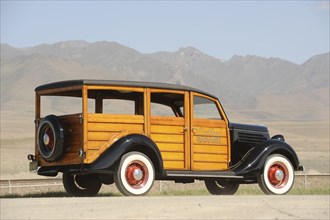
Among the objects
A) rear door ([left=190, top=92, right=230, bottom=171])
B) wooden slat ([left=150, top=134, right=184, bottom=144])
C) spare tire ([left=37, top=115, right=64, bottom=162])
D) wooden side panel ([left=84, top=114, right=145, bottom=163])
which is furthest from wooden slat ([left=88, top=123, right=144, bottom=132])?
rear door ([left=190, top=92, right=230, bottom=171])

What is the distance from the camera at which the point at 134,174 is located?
39.9 feet

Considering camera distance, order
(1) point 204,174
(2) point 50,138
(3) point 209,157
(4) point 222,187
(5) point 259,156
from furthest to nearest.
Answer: (4) point 222,187 → (5) point 259,156 → (3) point 209,157 → (1) point 204,174 → (2) point 50,138

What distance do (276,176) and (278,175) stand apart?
55 mm

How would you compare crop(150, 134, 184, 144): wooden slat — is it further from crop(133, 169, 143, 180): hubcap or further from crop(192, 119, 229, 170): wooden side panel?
crop(133, 169, 143, 180): hubcap

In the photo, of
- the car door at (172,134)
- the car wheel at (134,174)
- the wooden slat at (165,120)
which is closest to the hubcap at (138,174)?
the car wheel at (134,174)

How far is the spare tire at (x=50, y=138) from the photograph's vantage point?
40.3 feet

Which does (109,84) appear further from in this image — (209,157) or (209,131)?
(209,157)

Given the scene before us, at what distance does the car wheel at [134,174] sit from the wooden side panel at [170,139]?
58 centimetres

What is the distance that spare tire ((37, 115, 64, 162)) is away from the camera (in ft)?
40.3

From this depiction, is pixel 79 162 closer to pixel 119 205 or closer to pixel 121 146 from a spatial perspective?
pixel 121 146

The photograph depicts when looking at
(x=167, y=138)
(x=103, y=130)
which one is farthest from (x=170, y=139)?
(x=103, y=130)

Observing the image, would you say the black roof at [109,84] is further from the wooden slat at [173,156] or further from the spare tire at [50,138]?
the wooden slat at [173,156]

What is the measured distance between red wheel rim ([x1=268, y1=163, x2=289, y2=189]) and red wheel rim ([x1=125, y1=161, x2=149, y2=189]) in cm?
278

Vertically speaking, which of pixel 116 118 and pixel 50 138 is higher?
pixel 116 118
